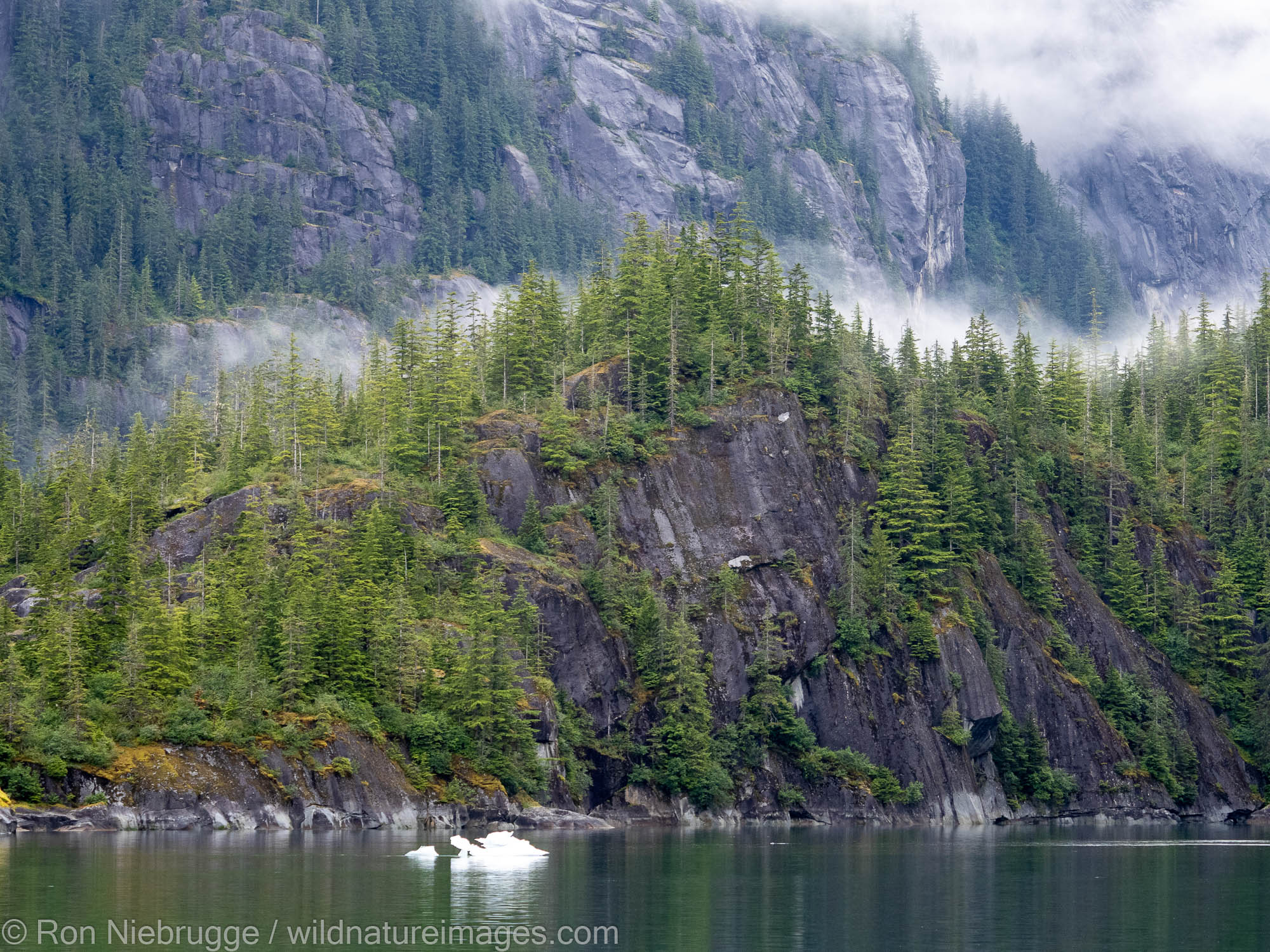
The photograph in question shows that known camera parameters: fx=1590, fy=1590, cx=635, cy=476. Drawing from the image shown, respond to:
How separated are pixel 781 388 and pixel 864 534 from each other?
51.9 ft

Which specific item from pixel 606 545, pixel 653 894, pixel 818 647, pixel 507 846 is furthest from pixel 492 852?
pixel 818 647

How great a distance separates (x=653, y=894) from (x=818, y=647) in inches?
2855

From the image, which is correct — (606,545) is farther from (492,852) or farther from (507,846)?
(492,852)

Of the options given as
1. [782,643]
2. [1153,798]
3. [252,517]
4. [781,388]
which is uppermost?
[781,388]

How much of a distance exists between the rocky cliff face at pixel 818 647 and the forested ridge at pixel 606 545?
1.36 m

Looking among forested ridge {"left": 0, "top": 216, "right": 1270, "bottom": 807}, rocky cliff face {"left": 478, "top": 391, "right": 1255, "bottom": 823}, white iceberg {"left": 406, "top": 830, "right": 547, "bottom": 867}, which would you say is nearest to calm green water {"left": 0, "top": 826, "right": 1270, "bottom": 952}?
white iceberg {"left": 406, "top": 830, "right": 547, "bottom": 867}

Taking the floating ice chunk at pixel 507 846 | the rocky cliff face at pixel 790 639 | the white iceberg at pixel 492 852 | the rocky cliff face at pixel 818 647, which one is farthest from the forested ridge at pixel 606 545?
the floating ice chunk at pixel 507 846

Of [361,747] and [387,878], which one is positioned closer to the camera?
[387,878]

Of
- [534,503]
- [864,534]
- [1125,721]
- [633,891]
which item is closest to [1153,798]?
[1125,721]

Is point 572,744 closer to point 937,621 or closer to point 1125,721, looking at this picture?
point 937,621

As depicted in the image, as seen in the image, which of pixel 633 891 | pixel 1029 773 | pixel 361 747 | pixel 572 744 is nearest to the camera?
pixel 633 891

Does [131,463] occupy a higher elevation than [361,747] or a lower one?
higher

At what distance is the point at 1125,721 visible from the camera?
148 meters

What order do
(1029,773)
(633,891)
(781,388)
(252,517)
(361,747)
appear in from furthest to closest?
(781,388) < (1029,773) < (252,517) < (361,747) < (633,891)
